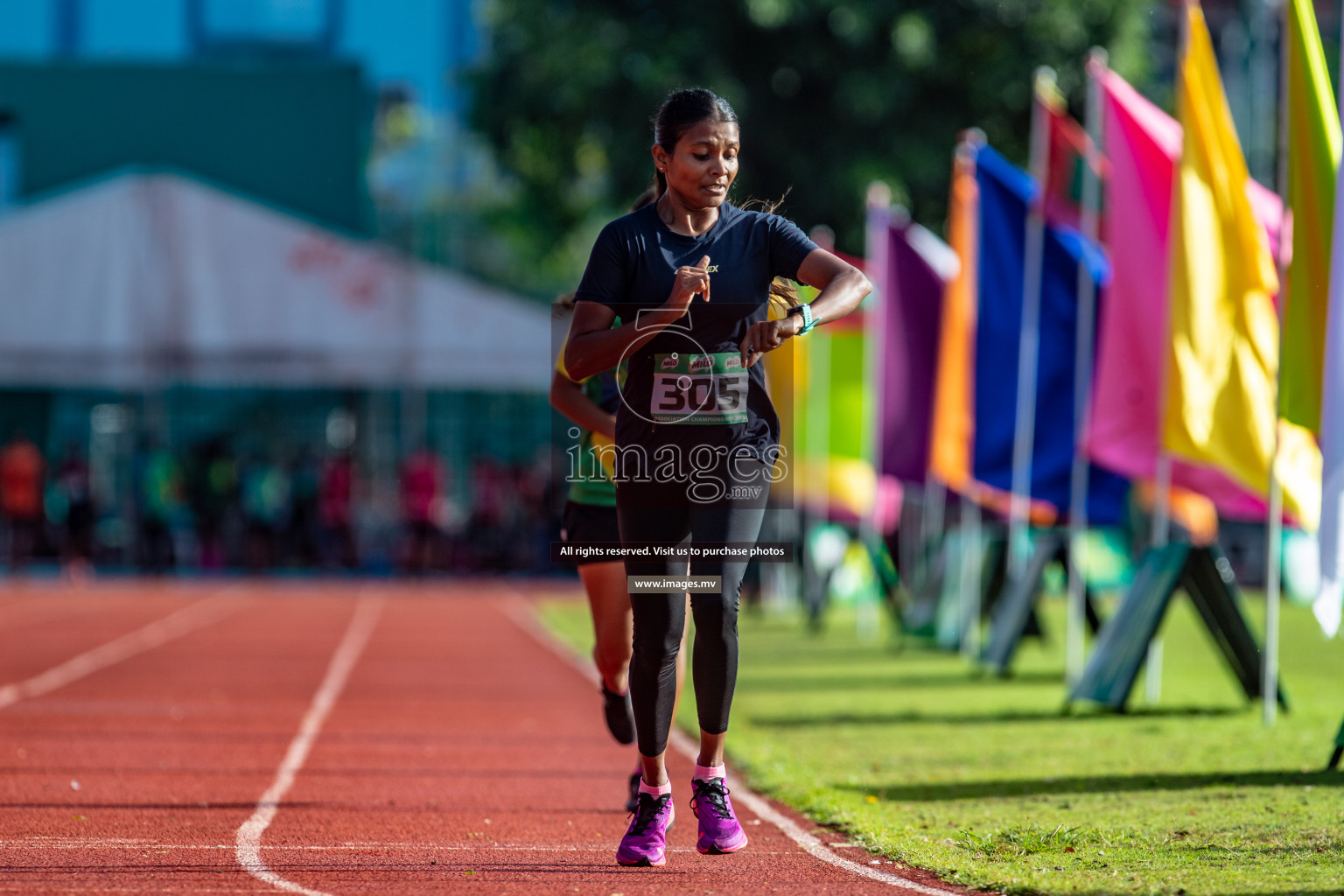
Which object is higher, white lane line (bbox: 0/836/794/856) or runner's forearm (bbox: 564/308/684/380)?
runner's forearm (bbox: 564/308/684/380)

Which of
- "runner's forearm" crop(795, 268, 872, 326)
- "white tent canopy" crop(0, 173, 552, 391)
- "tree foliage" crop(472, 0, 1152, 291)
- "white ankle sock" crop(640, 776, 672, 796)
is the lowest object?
"white ankle sock" crop(640, 776, 672, 796)

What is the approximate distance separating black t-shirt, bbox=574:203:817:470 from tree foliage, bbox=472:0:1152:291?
1994 cm

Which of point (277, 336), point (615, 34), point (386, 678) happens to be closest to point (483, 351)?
point (277, 336)

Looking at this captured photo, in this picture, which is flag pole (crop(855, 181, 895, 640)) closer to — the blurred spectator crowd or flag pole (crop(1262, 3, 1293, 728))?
flag pole (crop(1262, 3, 1293, 728))

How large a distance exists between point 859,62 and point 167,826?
20943 millimetres

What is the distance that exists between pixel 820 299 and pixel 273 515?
23.9 meters

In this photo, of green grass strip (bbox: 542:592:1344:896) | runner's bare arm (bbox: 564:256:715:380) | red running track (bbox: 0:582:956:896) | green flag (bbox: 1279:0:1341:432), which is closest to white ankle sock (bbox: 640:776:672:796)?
red running track (bbox: 0:582:956:896)

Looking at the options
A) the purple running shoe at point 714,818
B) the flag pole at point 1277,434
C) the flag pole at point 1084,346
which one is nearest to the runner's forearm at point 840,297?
the purple running shoe at point 714,818

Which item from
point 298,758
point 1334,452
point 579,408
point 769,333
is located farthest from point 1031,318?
point 769,333

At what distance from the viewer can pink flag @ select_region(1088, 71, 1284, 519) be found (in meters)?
10.7

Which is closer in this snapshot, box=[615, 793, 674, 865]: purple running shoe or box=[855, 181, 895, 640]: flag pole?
box=[615, 793, 674, 865]: purple running shoe

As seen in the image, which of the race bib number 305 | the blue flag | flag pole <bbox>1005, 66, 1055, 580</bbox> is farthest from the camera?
the blue flag

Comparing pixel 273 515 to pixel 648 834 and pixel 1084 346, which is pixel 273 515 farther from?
pixel 648 834

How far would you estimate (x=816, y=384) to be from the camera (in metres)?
19.1
